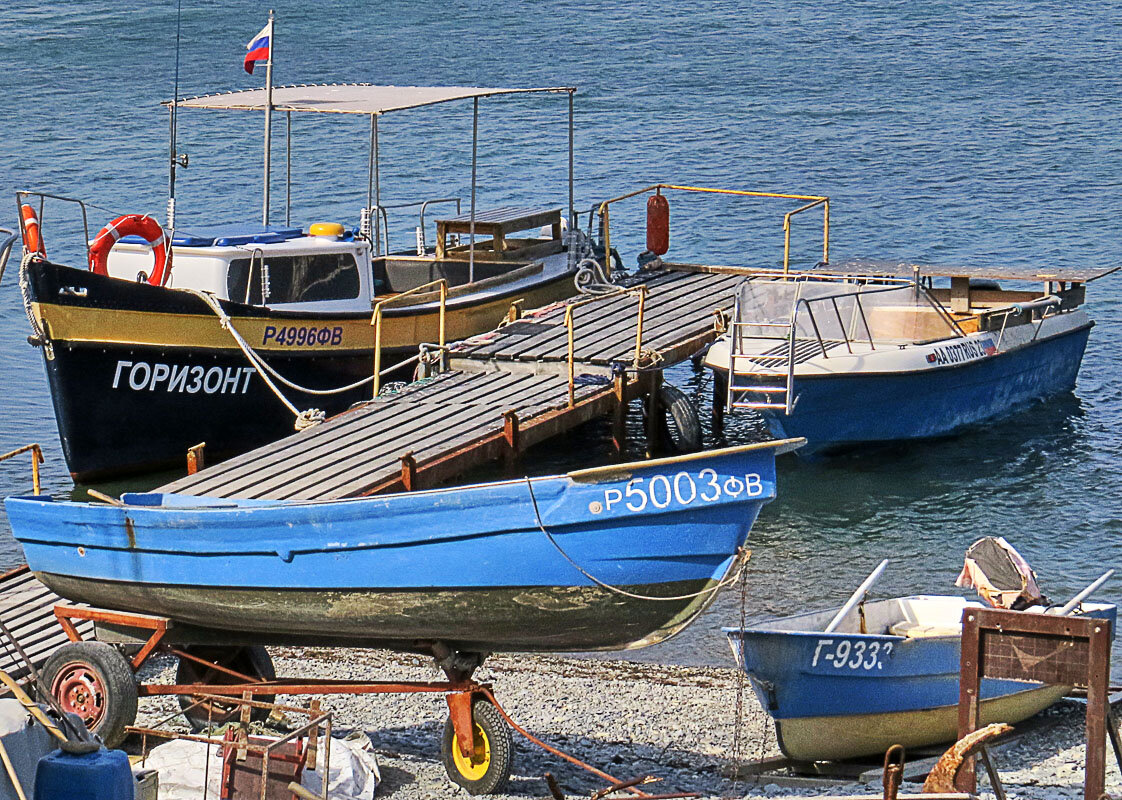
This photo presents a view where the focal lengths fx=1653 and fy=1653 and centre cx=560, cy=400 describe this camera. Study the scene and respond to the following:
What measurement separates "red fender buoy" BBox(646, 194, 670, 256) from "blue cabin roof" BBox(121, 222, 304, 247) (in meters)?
5.36

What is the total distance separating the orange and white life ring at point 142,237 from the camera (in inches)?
712

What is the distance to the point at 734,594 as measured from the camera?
1559 centimetres

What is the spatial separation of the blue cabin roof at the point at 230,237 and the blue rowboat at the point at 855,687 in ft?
30.3

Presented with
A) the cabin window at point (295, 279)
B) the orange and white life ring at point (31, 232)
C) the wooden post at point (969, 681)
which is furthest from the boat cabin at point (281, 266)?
the wooden post at point (969, 681)

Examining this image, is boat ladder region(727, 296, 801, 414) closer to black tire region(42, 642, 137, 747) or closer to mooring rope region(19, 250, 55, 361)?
mooring rope region(19, 250, 55, 361)

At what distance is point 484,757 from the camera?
34.8 feet

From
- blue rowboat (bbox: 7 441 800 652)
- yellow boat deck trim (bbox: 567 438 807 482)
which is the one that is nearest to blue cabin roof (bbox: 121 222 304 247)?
blue rowboat (bbox: 7 441 800 652)

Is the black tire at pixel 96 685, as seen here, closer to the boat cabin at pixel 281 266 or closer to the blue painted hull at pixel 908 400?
the boat cabin at pixel 281 266

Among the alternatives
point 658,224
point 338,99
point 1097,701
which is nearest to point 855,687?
point 1097,701

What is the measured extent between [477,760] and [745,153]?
28566 mm

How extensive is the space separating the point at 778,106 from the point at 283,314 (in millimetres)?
25821

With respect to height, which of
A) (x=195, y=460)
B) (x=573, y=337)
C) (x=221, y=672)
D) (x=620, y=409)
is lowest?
(x=221, y=672)

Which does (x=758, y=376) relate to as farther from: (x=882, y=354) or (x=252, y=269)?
(x=252, y=269)

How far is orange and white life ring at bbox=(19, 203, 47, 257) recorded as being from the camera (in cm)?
1681
